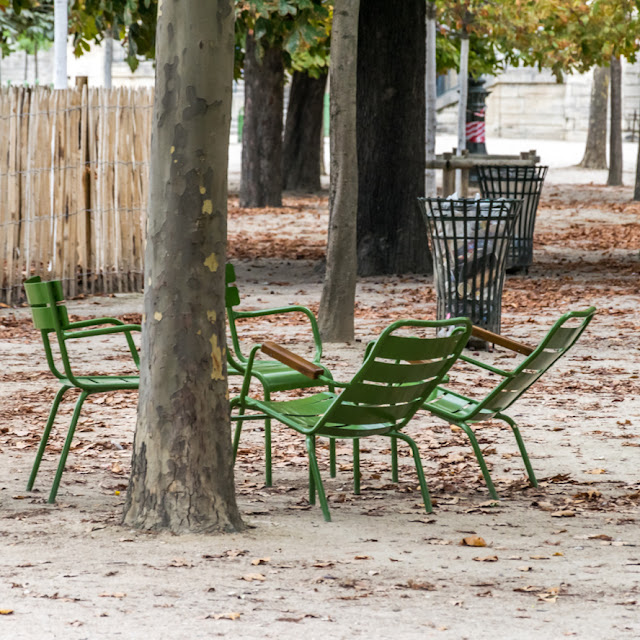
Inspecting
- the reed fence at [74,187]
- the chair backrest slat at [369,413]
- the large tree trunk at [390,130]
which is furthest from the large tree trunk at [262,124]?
the chair backrest slat at [369,413]

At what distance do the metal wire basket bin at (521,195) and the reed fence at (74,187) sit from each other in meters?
4.41

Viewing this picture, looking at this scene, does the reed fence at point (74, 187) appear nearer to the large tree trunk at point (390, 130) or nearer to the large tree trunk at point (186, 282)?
the large tree trunk at point (390, 130)

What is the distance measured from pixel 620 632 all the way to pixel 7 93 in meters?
9.51

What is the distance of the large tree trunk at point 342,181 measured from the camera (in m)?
9.74

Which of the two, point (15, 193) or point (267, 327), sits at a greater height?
point (15, 193)

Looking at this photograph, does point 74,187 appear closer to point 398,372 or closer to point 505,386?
point 505,386

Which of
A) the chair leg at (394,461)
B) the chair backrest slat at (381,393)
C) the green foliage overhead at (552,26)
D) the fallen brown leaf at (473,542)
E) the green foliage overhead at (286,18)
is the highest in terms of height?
the green foliage overhead at (552,26)

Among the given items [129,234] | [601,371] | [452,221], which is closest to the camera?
[601,371]

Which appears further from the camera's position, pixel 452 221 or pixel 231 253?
pixel 231 253

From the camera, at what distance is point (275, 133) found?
24.9m

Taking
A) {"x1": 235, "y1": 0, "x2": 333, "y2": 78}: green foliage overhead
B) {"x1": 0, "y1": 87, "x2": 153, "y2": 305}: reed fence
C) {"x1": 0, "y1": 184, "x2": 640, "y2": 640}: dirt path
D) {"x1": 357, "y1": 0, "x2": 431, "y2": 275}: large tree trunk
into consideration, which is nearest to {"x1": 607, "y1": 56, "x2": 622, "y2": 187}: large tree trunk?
{"x1": 235, "y1": 0, "x2": 333, "y2": 78}: green foliage overhead

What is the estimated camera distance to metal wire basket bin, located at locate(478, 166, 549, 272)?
1521 cm

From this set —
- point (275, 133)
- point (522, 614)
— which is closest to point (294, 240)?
point (275, 133)

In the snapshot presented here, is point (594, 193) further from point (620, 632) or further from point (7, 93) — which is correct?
point (620, 632)
